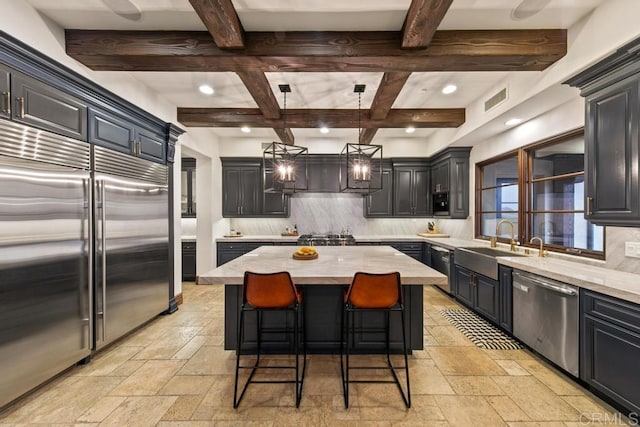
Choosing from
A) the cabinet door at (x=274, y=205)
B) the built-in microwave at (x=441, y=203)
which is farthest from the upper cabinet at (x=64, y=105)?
the built-in microwave at (x=441, y=203)

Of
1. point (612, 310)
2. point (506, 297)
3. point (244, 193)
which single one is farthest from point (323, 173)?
point (612, 310)

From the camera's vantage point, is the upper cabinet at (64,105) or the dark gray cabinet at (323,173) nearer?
the upper cabinet at (64,105)

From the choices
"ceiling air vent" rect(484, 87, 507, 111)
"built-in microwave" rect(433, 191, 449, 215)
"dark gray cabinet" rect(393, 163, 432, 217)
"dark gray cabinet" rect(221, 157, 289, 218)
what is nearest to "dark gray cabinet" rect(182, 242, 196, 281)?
"dark gray cabinet" rect(221, 157, 289, 218)

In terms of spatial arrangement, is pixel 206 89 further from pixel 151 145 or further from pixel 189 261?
pixel 189 261

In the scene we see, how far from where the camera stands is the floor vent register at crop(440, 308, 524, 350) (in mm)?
2955

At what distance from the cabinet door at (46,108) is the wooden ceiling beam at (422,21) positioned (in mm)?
2869

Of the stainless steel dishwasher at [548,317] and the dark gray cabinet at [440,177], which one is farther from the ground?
the dark gray cabinet at [440,177]

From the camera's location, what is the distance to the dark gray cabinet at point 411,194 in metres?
5.91

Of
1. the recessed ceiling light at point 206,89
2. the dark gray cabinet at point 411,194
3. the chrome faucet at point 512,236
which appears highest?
the recessed ceiling light at point 206,89

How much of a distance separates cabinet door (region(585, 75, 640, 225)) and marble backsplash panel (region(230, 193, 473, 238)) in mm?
3963

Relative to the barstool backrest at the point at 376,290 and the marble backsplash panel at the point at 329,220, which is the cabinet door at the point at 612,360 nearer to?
the barstool backrest at the point at 376,290

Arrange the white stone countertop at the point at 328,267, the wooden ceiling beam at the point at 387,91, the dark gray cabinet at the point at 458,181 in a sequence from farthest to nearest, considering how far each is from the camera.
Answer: the dark gray cabinet at the point at 458,181 < the wooden ceiling beam at the point at 387,91 < the white stone countertop at the point at 328,267

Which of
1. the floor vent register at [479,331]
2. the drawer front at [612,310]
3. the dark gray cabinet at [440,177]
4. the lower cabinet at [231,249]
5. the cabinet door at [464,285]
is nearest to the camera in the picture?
the drawer front at [612,310]

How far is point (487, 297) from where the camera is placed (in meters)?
3.41
